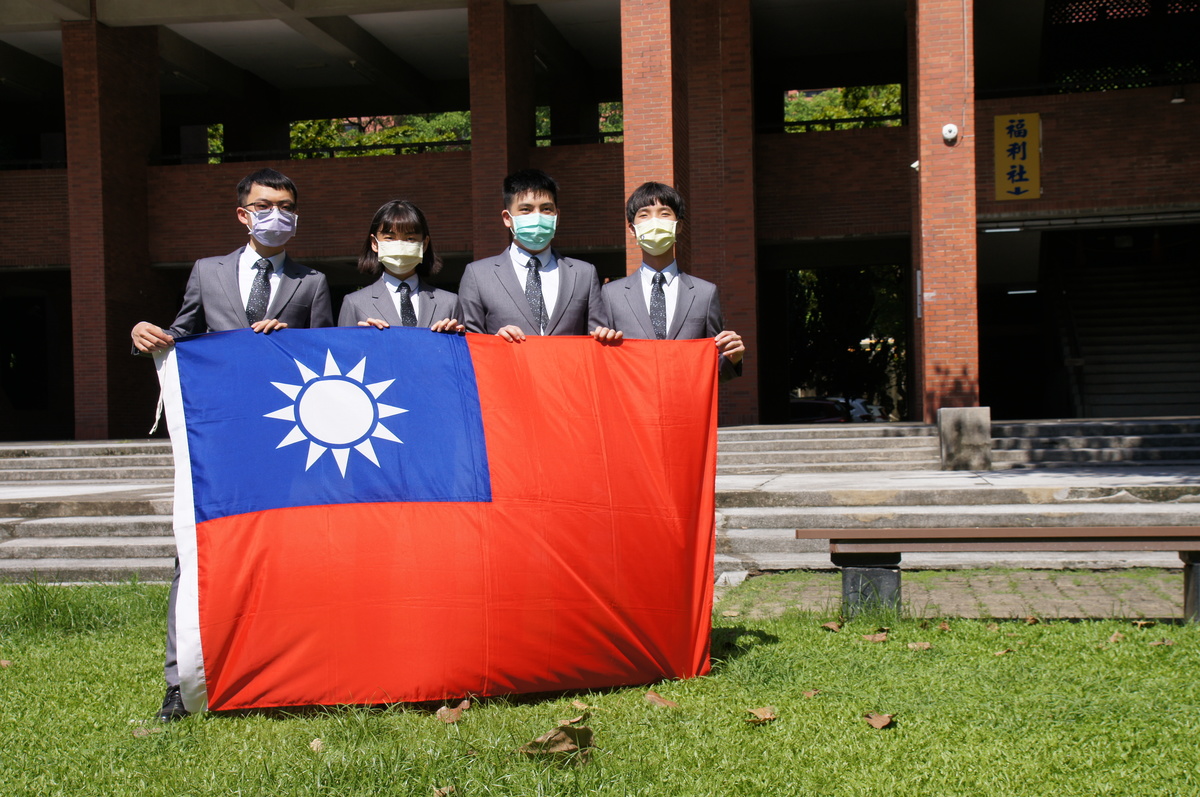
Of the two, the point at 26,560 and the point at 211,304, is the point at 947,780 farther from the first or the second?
the point at 26,560

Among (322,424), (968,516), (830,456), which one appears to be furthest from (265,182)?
(830,456)

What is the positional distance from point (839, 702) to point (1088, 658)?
1.32m

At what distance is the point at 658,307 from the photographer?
4.80m

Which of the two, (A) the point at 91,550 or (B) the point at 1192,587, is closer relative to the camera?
(B) the point at 1192,587

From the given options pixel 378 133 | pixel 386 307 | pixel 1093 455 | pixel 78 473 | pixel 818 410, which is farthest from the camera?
pixel 378 133

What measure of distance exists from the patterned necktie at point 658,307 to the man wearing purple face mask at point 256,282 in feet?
4.88

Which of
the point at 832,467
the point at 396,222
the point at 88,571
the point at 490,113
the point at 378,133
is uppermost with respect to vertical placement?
the point at 378,133

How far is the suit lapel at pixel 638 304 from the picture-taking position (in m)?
4.78

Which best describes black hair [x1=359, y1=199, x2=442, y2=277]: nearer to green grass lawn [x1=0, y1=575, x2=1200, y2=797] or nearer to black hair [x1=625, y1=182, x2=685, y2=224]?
black hair [x1=625, y1=182, x2=685, y2=224]

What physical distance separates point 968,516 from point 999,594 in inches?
70.5

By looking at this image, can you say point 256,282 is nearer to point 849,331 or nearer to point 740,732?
point 740,732

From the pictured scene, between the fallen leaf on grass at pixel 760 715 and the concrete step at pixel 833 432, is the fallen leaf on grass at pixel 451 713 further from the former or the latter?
the concrete step at pixel 833 432

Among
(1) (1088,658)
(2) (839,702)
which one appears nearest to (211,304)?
(2) (839,702)

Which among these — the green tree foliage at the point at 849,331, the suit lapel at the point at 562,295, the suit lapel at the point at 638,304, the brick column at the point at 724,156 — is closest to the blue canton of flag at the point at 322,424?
the suit lapel at the point at 562,295
